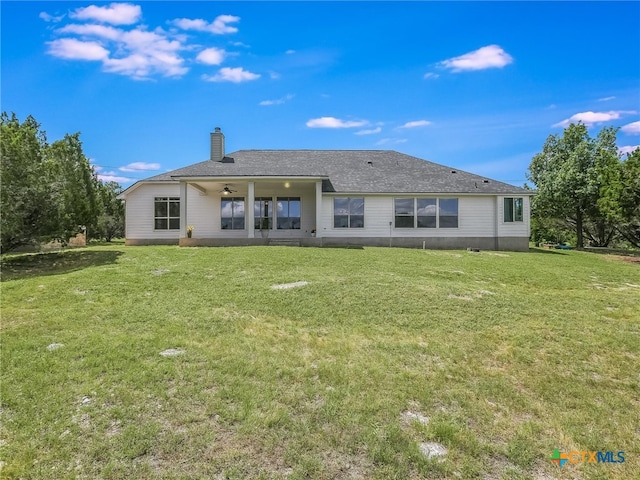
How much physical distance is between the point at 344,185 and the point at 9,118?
1486 centimetres

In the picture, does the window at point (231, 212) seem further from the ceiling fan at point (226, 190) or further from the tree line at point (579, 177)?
the tree line at point (579, 177)

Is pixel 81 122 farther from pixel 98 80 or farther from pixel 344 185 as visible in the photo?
pixel 344 185

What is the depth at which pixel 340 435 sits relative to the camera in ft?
9.57

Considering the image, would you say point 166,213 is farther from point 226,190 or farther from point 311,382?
point 311,382

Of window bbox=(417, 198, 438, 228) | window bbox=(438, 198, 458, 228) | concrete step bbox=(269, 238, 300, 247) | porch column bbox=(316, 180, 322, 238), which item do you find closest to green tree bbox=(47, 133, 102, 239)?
concrete step bbox=(269, 238, 300, 247)

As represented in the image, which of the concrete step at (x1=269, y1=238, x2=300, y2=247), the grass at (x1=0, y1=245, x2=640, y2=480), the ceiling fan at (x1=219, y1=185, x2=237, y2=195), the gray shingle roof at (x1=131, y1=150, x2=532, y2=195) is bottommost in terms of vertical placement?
the grass at (x1=0, y1=245, x2=640, y2=480)

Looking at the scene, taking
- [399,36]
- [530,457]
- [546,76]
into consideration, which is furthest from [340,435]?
[546,76]

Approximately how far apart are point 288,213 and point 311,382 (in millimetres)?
15969

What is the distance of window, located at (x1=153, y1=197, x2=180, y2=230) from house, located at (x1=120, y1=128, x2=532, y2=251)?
5 centimetres

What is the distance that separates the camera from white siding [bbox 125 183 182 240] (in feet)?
61.5

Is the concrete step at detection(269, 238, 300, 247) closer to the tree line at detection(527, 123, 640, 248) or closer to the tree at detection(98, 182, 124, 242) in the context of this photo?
the tree line at detection(527, 123, 640, 248)

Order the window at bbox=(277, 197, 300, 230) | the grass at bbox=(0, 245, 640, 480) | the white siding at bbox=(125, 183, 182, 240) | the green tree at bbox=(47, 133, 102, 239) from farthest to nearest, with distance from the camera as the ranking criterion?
the window at bbox=(277, 197, 300, 230), the white siding at bbox=(125, 183, 182, 240), the green tree at bbox=(47, 133, 102, 239), the grass at bbox=(0, 245, 640, 480)

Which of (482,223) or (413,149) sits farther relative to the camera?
(413,149)

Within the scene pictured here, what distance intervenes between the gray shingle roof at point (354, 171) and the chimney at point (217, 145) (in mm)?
420
